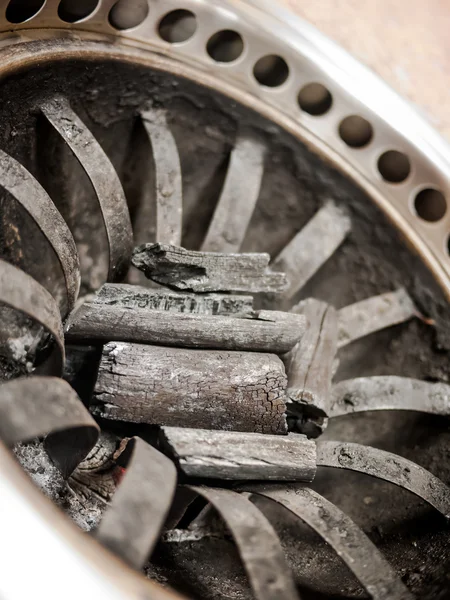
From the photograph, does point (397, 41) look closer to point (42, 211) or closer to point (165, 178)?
point (165, 178)

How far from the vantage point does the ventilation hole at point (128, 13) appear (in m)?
1.25

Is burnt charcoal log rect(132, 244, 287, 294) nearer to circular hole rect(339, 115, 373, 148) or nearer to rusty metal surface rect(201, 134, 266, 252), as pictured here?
rusty metal surface rect(201, 134, 266, 252)

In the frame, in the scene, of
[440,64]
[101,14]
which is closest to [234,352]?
[101,14]

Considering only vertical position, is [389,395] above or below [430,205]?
below

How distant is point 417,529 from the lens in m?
1.18

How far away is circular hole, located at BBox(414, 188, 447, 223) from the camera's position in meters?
1.32

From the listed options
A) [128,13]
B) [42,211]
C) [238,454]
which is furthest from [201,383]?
[128,13]

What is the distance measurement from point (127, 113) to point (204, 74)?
17 centimetres

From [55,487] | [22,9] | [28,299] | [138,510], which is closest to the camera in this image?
[138,510]

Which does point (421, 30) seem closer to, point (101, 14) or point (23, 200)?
point (101, 14)

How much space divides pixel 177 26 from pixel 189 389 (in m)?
0.75

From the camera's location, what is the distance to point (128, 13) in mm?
1263

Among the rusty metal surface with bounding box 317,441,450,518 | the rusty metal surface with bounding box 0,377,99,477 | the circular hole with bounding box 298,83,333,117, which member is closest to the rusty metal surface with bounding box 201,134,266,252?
the circular hole with bounding box 298,83,333,117

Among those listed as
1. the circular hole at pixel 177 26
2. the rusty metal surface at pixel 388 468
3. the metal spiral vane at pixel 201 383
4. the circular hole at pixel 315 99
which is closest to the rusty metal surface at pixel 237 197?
the metal spiral vane at pixel 201 383
